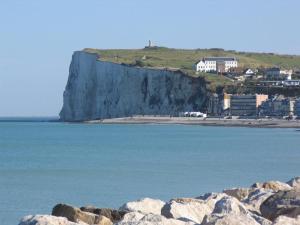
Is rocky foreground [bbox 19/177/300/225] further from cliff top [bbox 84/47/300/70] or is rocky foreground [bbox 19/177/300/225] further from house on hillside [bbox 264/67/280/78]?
house on hillside [bbox 264/67/280/78]

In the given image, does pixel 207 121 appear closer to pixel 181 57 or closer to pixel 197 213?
pixel 181 57

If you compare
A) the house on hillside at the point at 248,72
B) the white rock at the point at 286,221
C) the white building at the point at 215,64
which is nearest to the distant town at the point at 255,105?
the house on hillside at the point at 248,72

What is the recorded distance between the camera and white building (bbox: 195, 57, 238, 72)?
105387mm

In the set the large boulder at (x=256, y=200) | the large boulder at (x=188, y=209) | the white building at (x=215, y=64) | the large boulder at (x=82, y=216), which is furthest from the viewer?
the white building at (x=215, y=64)

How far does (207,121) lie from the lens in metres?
88.9

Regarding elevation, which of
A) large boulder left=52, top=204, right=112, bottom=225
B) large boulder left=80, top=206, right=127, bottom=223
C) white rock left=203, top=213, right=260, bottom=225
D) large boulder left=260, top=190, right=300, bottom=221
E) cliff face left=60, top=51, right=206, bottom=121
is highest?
cliff face left=60, top=51, right=206, bottom=121

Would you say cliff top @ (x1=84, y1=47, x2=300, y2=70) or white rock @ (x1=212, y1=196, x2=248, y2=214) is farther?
cliff top @ (x1=84, y1=47, x2=300, y2=70)

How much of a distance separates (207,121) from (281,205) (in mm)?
79533

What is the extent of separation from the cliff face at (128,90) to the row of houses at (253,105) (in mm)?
1737

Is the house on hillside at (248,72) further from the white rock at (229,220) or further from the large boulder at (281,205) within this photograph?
the white rock at (229,220)

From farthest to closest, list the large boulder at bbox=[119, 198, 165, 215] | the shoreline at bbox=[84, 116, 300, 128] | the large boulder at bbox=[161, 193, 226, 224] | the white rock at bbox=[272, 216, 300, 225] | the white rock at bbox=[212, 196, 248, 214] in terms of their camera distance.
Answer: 1. the shoreline at bbox=[84, 116, 300, 128]
2. the large boulder at bbox=[119, 198, 165, 215]
3. the large boulder at bbox=[161, 193, 226, 224]
4. the white rock at bbox=[212, 196, 248, 214]
5. the white rock at bbox=[272, 216, 300, 225]

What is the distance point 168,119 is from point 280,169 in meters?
63.0

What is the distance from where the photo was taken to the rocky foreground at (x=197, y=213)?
7879mm

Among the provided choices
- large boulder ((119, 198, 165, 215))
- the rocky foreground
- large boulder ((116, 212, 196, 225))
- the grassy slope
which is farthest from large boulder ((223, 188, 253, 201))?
the grassy slope
